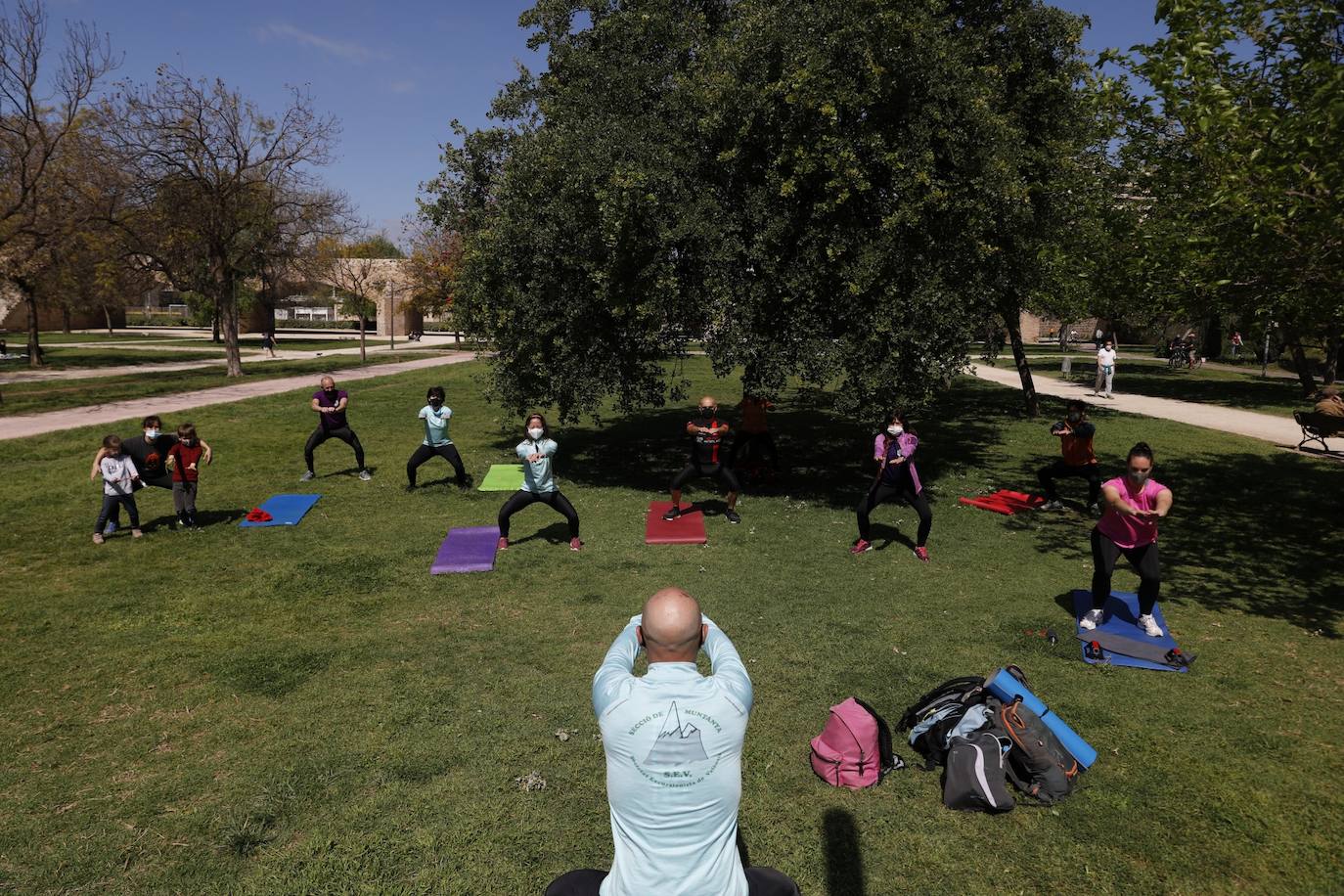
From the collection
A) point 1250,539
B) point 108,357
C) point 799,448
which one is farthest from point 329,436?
point 108,357

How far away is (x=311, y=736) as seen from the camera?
6105mm

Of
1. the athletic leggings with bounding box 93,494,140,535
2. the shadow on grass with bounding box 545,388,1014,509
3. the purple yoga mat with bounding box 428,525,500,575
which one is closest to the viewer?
the purple yoga mat with bounding box 428,525,500,575

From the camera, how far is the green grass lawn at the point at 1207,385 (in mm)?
26891

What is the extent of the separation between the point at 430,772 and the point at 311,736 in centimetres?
121

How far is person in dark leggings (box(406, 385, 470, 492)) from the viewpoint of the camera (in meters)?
13.4

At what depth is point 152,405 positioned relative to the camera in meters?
22.6

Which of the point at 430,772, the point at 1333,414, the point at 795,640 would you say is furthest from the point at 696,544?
the point at 1333,414

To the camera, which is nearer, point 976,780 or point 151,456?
point 976,780

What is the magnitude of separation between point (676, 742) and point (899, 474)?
837 cm

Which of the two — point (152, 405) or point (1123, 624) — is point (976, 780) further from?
point (152, 405)

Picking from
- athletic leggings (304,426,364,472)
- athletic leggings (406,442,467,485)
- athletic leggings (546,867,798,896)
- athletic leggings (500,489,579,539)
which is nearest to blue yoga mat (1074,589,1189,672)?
athletic leggings (546,867,798,896)

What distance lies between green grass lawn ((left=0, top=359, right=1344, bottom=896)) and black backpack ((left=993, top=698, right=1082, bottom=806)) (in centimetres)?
17

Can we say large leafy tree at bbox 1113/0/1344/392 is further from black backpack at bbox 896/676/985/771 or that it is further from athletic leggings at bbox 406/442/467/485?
athletic leggings at bbox 406/442/467/485

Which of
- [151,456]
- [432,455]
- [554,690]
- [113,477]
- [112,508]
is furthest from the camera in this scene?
[432,455]
